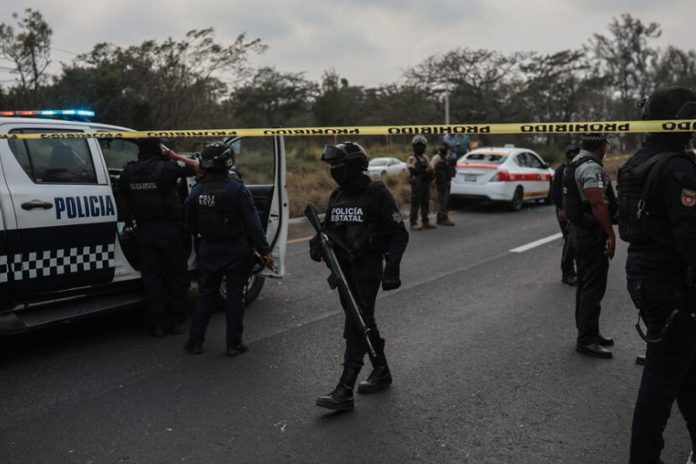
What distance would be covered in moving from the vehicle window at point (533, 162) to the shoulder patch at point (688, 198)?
12.9 metres

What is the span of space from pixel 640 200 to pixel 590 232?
2.10 metres

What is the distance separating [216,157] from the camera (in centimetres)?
477

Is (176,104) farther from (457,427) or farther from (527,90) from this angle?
(527,90)

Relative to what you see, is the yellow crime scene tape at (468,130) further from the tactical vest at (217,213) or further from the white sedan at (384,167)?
the white sedan at (384,167)

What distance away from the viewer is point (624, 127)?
337 centimetres

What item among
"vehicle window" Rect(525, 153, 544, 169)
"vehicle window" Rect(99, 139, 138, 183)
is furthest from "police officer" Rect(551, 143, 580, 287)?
"vehicle window" Rect(525, 153, 544, 169)

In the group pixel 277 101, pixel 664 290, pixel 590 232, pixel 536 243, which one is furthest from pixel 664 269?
pixel 277 101

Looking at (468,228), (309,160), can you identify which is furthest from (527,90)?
(468,228)

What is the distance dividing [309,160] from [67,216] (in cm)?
1994

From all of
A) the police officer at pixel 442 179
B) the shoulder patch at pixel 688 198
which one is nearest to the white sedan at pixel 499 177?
the police officer at pixel 442 179

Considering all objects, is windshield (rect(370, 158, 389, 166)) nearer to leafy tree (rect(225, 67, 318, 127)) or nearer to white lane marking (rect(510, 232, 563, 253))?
leafy tree (rect(225, 67, 318, 127))

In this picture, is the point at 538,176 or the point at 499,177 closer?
the point at 499,177

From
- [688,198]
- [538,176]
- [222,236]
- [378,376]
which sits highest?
[688,198]

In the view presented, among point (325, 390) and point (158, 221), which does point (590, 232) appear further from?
point (158, 221)
